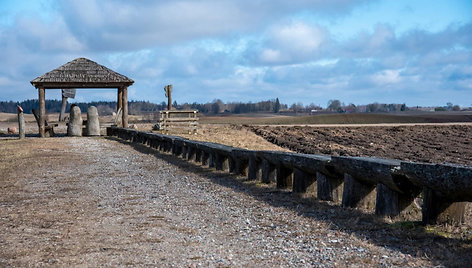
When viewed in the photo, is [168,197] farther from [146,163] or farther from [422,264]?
[146,163]

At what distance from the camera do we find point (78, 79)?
29.6m

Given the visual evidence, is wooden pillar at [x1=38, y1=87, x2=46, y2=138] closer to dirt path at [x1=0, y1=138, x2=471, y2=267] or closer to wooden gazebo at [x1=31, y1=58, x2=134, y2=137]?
wooden gazebo at [x1=31, y1=58, x2=134, y2=137]

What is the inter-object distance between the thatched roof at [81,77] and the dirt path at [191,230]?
63.8 ft

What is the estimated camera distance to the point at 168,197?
29.2 feet

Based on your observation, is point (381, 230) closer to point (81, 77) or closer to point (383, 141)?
point (81, 77)

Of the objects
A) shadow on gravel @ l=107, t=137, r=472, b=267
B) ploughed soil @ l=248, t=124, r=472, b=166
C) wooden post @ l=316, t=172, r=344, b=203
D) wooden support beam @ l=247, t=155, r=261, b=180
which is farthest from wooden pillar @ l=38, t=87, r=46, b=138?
wooden post @ l=316, t=172, r=344, b=203

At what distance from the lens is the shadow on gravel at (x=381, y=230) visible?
5066mm

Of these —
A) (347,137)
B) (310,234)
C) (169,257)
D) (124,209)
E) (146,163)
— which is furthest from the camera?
(347,137)

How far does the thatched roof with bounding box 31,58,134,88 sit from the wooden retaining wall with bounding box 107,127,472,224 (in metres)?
20.1

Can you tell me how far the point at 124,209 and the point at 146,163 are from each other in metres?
7.35

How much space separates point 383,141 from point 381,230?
88.8 feet

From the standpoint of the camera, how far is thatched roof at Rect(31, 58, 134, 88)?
29422 mm

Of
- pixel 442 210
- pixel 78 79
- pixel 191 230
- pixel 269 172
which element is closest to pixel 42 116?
pixel 78 79

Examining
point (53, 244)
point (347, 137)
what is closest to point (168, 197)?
point (53, 244)
